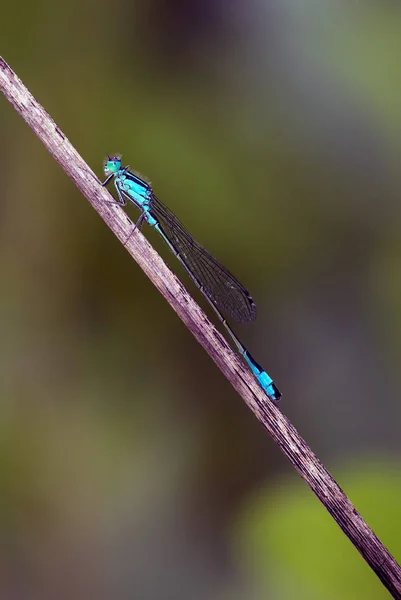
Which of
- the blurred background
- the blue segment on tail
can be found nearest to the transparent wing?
the blue segment on tail

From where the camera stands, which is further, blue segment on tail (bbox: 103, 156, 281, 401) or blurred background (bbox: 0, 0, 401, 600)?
blurred background (bbox: 0, 0, 401, 600)

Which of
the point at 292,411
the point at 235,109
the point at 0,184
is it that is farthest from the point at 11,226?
the point at 292,411

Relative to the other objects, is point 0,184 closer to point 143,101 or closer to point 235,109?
point 143,101

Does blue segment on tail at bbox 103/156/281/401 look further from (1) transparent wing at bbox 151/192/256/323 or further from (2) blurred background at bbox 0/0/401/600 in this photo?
(2) blurred background at bbox 0/0/401/600

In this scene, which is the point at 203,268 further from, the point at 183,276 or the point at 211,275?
the point at 183,276

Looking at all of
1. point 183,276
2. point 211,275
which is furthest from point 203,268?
point 183,276

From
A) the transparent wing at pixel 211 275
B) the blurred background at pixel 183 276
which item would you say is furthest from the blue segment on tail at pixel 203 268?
the blurred background at pixel 183 276
